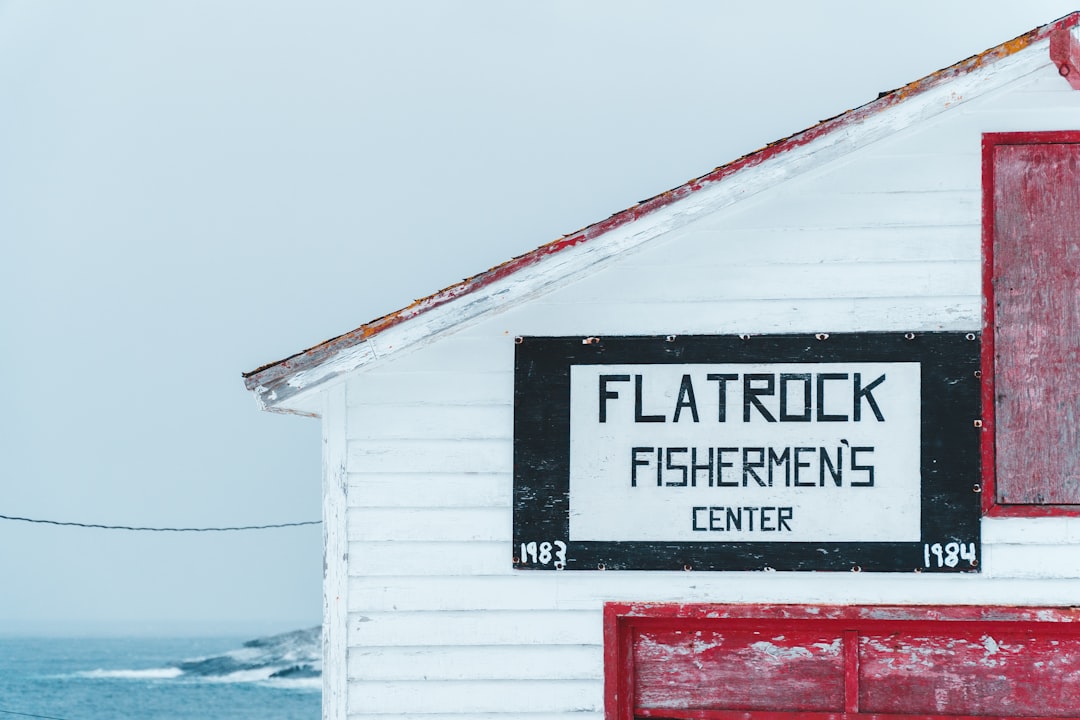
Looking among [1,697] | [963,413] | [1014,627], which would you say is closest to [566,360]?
[963,413]

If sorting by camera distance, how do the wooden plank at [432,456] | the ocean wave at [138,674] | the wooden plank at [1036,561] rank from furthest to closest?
the ocean wave at [138,674] → the wooden plank at [432,456] → the wooden plank at [1036,561]

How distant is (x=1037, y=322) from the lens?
22.2 ft

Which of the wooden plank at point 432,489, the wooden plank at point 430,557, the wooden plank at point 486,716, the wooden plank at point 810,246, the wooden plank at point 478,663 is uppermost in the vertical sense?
the wooden plank at point 810,246

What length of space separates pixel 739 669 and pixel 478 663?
1.40 meters

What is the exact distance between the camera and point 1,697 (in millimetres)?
96250

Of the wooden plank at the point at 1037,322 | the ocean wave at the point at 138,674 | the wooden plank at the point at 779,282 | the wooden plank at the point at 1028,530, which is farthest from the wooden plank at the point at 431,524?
the ocean wave at the point at 138,674

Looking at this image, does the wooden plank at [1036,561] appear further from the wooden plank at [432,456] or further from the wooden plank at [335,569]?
the wooden plank at [335,569]

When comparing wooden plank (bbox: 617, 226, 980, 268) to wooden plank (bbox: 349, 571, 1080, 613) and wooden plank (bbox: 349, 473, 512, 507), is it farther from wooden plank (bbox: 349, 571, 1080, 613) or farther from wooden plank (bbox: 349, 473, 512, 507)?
wooden plank (bbox: 349, 571, 1080, 613)

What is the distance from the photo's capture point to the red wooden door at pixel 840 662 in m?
6.72

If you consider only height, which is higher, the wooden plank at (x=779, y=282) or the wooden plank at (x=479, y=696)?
the wooden plank at (x=779, y=282)

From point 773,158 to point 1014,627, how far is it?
2.75 meters

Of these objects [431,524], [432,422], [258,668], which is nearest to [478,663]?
[431,524]

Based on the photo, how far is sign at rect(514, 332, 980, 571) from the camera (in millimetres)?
6770

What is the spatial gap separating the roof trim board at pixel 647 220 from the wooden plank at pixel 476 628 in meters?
1.32
